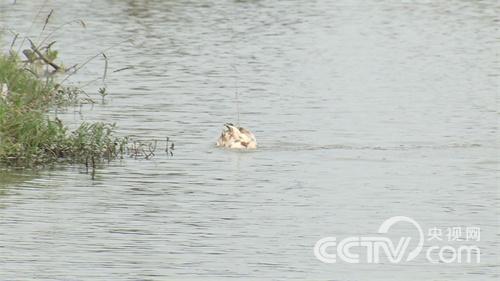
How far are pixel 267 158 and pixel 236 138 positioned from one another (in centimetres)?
38

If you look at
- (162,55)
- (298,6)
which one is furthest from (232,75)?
(298,6)

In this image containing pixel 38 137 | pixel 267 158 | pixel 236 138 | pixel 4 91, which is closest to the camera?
pixel 38 137

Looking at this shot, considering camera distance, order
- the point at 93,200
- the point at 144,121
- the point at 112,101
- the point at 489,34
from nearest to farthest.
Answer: the point at 93,200, the point at 144,121, the point at 112,101, the point at 489,34

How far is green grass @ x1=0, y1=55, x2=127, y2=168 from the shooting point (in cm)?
1397

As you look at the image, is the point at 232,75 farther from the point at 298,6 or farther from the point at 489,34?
the point at 298,6

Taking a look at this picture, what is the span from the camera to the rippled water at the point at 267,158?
36.1 ft

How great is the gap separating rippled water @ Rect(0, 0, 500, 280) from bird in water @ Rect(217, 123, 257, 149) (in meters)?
0.14

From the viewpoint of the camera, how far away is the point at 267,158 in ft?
51.3

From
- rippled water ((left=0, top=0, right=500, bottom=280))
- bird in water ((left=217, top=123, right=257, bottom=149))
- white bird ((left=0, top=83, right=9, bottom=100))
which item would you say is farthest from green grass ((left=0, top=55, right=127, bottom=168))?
bird in water ((left=217, top=123, right=257, bottom=149))

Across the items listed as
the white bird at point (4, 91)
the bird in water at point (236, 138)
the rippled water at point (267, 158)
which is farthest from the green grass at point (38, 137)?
the bird in water at point (236, 138)

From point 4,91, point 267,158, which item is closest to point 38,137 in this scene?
point 4,91

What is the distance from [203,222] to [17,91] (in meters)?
4.06

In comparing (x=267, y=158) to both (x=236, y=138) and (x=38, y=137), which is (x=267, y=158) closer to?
(x=236, y=138)

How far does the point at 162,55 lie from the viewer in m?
24.9
